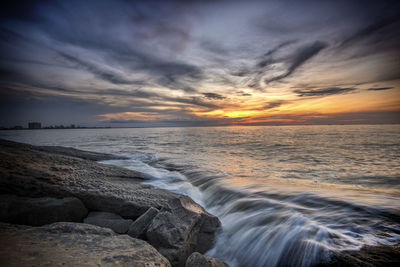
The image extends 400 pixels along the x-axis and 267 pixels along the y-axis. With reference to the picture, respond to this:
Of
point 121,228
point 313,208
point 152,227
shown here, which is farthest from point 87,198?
point 313,208

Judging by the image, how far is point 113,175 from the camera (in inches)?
291

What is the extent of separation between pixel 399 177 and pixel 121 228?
1232 cm

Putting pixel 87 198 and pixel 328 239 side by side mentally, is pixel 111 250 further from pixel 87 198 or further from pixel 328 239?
pixel 328 239

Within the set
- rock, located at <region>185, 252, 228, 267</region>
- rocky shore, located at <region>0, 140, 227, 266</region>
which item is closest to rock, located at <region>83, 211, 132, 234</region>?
rocky shore, located at <region>0, 140, 227, 266</region>

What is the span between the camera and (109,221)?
4.07 m

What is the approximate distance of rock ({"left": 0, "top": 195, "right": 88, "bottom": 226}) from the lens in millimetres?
3570

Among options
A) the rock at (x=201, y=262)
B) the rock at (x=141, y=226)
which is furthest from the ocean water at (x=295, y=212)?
the rock at (x=141, y=226)

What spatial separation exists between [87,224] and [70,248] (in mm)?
798

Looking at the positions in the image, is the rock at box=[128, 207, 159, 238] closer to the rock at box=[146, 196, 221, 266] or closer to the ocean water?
the rock at box=[146, 196, 221, 266]

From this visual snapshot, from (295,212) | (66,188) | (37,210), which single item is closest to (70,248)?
(37,210)

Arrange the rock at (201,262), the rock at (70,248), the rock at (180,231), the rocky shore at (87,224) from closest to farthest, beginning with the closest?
1. the rock at (70,248)
2. the rocky shore at (87,224)
3. the rock at (201,262)
4. the rock at (180,231)

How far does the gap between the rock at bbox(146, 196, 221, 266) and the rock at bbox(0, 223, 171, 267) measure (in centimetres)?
51

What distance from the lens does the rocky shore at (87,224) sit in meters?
2.30

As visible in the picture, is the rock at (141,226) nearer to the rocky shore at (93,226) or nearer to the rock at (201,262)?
the rocky shore at (93,226)
